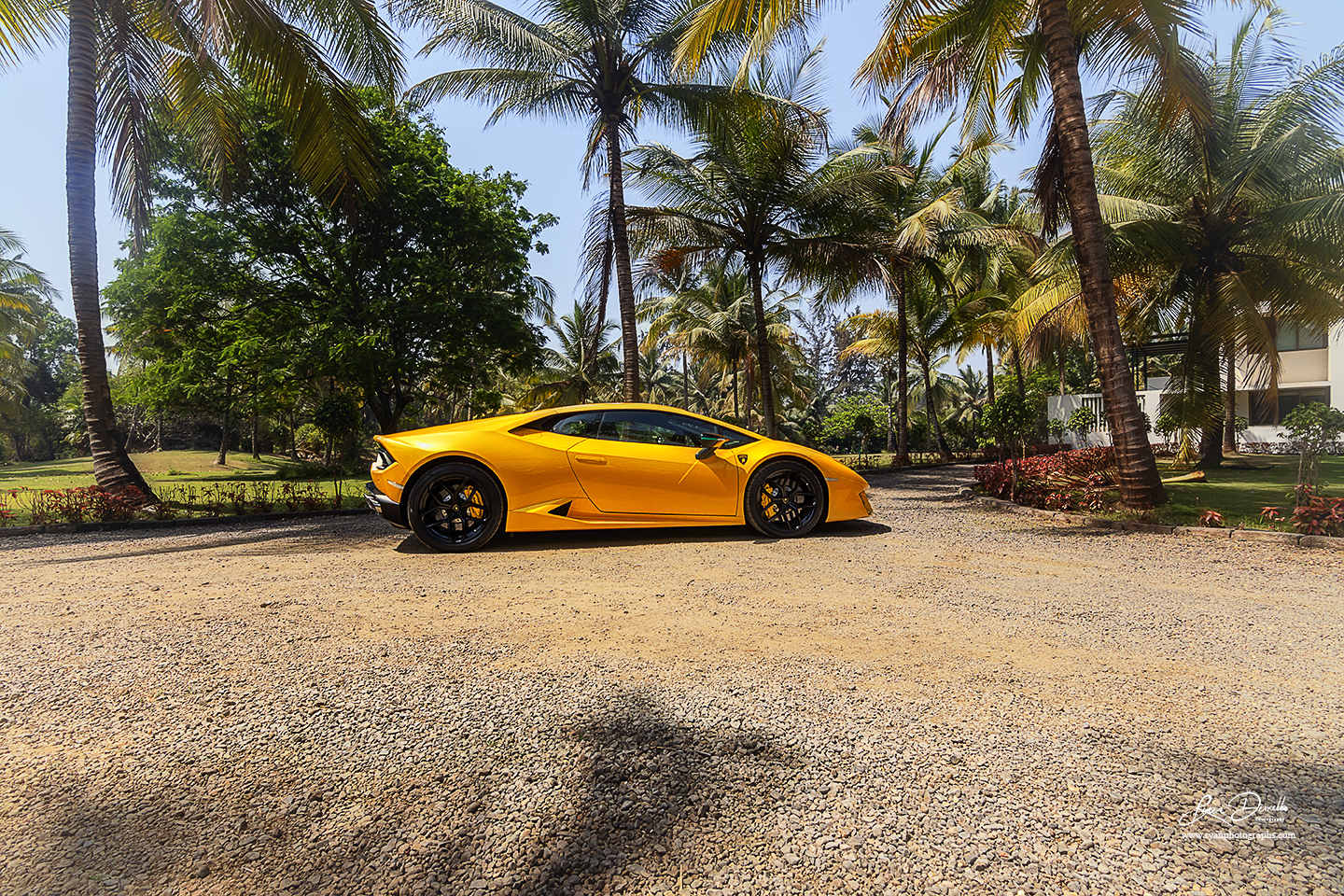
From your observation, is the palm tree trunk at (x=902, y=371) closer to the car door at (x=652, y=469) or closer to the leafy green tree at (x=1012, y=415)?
the leafy green tree at (x=1012, y=415)

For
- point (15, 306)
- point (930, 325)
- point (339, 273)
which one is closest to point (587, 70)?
point (339, 273)

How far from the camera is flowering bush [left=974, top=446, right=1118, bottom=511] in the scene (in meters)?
8.10

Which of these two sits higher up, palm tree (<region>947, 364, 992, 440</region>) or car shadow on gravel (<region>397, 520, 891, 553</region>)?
palm tree (<region>947, 364, 992, 440</region>)

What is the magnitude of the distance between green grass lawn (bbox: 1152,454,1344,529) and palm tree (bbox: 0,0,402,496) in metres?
11.7

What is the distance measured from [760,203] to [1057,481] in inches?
364

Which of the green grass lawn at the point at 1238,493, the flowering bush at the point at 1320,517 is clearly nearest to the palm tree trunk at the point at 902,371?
the green grass lawn at the point at 1238,493

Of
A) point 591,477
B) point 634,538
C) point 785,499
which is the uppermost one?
point 591,477

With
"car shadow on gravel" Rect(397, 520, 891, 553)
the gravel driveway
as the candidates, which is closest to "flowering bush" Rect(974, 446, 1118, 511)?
"car shadow on gravel" Rect(397, 520, 891, 553)

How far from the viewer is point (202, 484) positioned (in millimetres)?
14188

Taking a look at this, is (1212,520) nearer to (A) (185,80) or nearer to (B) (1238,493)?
(B) (1238,493)

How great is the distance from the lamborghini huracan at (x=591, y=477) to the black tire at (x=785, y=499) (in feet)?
0.03

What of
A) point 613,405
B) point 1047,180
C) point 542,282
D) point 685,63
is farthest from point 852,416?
point 613,405

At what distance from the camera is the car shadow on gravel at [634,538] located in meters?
5.86

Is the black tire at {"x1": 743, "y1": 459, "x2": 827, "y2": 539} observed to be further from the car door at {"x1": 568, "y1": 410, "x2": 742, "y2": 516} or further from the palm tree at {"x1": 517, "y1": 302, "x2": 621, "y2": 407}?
the palm tree at {"x1": 517, "y1": 302, "x2": 621, "y2": 407}
